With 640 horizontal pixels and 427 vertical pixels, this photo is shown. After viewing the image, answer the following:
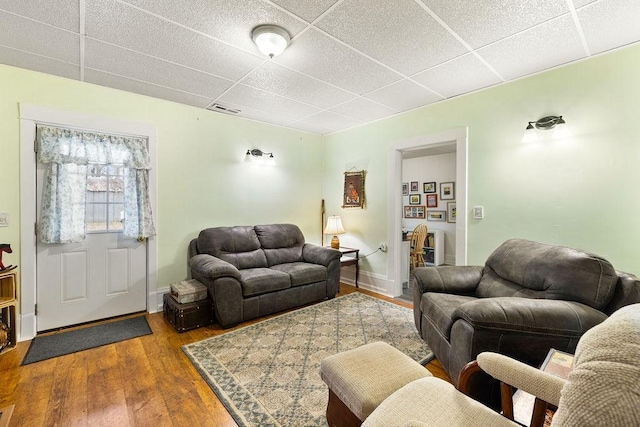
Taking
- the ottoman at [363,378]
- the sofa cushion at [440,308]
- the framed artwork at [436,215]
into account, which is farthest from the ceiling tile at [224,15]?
the framed artwork at [436,215]

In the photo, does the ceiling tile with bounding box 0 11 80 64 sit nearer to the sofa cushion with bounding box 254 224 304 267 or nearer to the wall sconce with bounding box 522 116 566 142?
the sofa cushion with bounding box 254 224 304 267

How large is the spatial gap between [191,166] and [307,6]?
2473 mm

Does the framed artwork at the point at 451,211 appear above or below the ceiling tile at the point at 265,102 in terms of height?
below

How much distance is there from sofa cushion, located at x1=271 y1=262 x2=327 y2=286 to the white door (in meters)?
1.61

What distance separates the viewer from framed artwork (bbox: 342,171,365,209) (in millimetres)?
4391

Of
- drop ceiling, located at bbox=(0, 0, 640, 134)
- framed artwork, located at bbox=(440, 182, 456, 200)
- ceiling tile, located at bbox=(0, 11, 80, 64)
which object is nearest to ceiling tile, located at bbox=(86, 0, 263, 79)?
drop ceiling, located at bbox=(0, 0, 640, 134)

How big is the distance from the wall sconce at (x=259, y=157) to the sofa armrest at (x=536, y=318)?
333 centimetres

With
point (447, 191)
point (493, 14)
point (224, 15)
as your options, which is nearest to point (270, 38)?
point (224, 15)

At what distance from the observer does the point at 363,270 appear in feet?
14.5

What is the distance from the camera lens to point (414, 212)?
6723 millimetres

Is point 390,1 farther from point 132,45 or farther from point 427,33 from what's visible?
point 132,45

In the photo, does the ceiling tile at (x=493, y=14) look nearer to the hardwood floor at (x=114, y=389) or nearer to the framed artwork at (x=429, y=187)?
the hardwood floor at (x=114, y=389)

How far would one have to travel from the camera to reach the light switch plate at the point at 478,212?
10.2 ft

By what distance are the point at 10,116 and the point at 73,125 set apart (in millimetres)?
430
